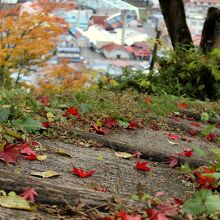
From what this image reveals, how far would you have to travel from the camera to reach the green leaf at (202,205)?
1678mm

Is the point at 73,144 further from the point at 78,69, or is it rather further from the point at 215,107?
the point at 78,69

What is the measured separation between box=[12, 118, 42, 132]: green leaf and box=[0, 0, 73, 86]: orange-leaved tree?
1249cm

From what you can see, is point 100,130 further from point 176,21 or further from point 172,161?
point 176,21

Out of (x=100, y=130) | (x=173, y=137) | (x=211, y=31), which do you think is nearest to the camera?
(x=100, y=130)

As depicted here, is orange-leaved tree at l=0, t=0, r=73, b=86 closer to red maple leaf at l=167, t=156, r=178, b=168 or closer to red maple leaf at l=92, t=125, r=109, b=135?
red maple leaf at l=92, t=125, r=109, b=135

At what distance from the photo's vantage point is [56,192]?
1941 mm

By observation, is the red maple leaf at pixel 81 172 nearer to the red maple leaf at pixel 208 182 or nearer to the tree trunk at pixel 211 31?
the red maple leaf at pixel 208 182

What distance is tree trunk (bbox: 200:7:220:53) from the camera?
8406mm

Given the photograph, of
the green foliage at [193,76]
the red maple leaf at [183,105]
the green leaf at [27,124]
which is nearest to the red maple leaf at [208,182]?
the green leaf at [27,124]

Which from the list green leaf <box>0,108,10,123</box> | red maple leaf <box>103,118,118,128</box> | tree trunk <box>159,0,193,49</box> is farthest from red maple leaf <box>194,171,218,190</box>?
tree trunk <box>159,0,193,49</box>

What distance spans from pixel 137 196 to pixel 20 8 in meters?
15.5

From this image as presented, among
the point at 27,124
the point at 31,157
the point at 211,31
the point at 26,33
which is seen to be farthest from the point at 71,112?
the point at 26,33

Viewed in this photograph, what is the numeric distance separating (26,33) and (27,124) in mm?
13209

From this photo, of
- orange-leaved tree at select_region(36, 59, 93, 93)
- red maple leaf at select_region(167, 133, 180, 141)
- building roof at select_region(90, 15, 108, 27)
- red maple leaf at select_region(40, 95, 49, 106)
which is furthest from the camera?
building roof at select_region(90, 15, 108, 27)
